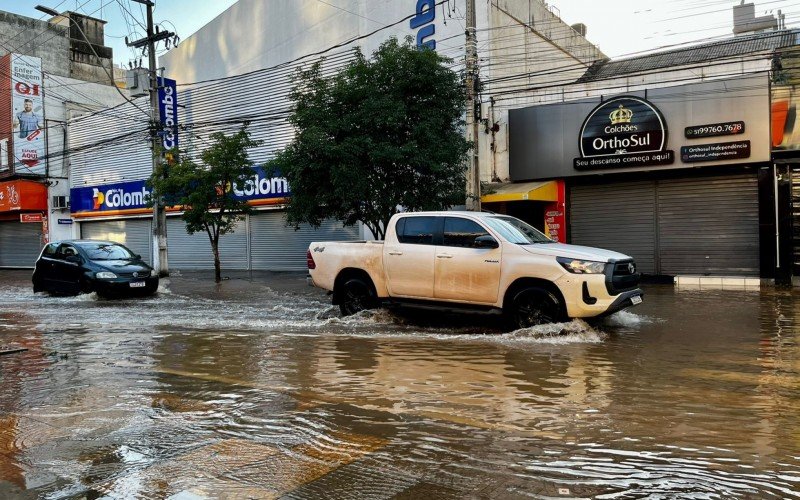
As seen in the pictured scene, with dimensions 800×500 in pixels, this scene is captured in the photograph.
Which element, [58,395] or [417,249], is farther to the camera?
[417,249]

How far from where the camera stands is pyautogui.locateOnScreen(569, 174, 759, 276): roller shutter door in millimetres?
16578

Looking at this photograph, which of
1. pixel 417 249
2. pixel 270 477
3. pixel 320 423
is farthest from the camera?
pixel 417 249

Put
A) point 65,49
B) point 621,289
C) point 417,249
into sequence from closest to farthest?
1. point 621,289
2. point 417,249
3. point 65,49

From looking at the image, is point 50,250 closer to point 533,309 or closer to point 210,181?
point 210,181

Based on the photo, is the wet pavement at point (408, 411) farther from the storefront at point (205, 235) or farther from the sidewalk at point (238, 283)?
the storefront at point (205, 235)

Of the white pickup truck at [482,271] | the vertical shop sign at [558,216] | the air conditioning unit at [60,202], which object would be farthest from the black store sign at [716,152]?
the air conditioning unit at [60,202]

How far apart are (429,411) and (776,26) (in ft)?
71.9

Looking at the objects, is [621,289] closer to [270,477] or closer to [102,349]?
[270,477]

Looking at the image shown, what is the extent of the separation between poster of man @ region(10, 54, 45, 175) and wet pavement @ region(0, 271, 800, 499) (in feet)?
86.5

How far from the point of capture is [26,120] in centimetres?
3288

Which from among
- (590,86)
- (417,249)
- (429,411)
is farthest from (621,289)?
(590,86)

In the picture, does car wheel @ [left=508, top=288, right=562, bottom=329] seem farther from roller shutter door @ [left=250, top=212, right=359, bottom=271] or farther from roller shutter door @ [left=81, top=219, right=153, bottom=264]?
roller shutter door @ [left=81, top=219, right=153, bottom=264]

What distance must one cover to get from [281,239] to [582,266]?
57.8 ft

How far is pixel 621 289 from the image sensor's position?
8648mm
